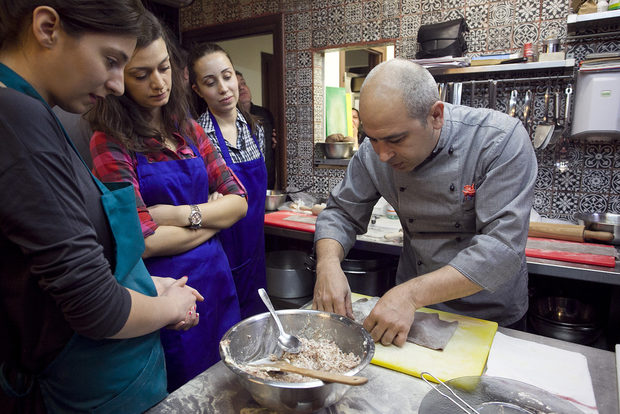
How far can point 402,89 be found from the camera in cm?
123

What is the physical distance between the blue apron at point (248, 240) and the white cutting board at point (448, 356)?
1337 millimetres

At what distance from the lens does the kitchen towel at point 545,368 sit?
924mm

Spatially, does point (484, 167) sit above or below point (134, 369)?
above

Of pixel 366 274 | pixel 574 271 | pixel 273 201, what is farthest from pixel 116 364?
pixel 273 201

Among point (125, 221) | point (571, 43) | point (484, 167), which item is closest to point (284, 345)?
point (125, 221)

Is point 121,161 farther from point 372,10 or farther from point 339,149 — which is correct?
point 372,10

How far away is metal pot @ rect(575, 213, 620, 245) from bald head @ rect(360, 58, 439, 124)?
1.56m

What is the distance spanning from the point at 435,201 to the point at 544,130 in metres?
1.50

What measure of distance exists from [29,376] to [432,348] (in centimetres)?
93

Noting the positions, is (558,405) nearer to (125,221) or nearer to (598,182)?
(125,221)

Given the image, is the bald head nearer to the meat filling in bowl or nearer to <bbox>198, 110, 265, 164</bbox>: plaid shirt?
the meat filling in bowl

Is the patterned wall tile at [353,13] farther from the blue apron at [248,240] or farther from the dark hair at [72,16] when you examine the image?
the dark hair at [72,16]

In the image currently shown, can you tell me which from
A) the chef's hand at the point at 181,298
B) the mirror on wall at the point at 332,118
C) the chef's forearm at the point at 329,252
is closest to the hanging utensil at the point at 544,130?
the mirror on wall at the point at 332,118

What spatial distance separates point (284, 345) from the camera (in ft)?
3.35
